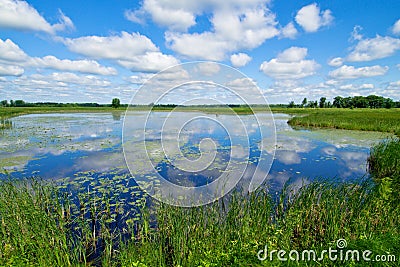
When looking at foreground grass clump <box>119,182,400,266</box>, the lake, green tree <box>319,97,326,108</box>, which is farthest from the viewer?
green tree <box>319,97,326,108</box>

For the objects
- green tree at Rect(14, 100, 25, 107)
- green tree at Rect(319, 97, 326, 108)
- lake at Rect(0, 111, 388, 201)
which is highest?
green tree at Rect(319, 97, 326, 108)

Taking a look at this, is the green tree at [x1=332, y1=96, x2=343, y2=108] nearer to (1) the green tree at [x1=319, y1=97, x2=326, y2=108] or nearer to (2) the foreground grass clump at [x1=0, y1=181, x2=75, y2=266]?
(1) the green tree at [x1=319, y1=97, x2=326, y2=108]

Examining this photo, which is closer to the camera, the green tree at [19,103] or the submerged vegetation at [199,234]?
the submerged vegetation at [199,234]

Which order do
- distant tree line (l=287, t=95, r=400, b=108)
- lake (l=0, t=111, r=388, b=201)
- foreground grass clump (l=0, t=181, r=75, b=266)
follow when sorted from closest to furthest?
foreground grass clump (l=0, t=181, r=75, b=266) → lake (l=0, t=111, r=388, b=201) → distant tree line (l=287, t=95, r=400, b=108)

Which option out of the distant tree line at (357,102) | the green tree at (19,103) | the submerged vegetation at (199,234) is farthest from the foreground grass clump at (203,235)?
the green tree at (19,103)

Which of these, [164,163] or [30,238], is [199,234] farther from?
[164,163]

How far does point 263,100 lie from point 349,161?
9.45 m

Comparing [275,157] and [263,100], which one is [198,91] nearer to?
[263,100]

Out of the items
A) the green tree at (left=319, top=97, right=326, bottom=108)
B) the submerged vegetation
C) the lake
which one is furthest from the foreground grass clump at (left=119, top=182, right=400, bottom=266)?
the green tree at (left=319, top=97, right=326, bottom=108)

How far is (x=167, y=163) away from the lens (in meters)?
9.82

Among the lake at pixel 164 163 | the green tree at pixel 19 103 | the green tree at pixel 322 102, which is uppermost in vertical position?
the green tree at pixel 322 102

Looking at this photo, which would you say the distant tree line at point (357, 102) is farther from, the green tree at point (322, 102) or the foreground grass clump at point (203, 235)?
the foreground grass clump at point (203, 235)

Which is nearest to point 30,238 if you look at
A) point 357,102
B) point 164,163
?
point 164,163

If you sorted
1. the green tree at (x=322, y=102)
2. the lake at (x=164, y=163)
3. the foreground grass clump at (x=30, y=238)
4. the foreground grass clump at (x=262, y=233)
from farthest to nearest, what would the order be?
1. the green tree at (x=322, y=102)
2. the lake at (x=164, y=163)
3. the foreground grass clump at (x=30, y=238)
4. the foreground grass clump at (x=262, y=233)
